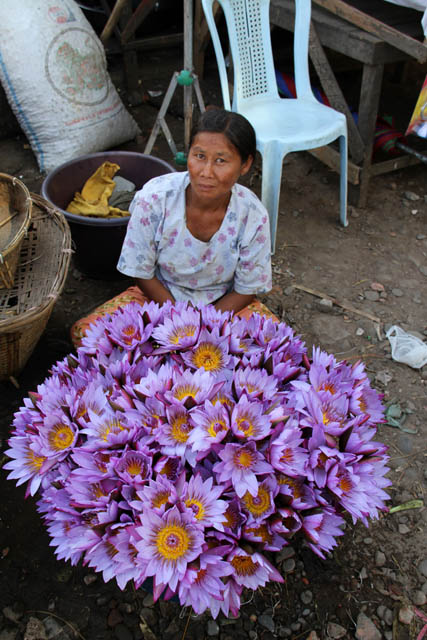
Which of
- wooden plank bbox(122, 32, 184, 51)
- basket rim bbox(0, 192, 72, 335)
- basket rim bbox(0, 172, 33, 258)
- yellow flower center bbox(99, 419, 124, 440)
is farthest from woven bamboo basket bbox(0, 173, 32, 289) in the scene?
wooden plank bbox(122, 32, 184, 51)

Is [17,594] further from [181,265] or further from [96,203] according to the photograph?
[96,203]

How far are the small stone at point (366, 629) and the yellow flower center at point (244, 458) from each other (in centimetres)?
89

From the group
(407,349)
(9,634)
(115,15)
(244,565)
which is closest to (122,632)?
(9,634)

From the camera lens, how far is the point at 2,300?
188cm

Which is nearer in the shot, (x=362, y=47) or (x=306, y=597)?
(x=306, y=597)

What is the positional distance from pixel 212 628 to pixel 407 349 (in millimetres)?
1522

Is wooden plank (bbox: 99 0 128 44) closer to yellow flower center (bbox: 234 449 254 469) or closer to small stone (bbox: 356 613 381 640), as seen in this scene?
yellow flower center (bbox: 234 449 254 469)

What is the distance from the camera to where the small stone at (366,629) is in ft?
5.23

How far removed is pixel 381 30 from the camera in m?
2.84

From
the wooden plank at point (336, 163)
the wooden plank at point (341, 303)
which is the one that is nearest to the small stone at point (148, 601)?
the wooden plank at point (341, 303)

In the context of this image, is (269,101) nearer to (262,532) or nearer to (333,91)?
(333,91)

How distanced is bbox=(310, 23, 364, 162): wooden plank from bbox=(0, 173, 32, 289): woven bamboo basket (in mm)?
2063

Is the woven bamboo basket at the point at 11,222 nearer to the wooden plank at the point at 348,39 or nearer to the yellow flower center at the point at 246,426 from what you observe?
the yellow flower center at the point at 246,426

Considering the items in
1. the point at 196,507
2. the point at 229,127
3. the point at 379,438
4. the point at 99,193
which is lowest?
the point at 379,438
